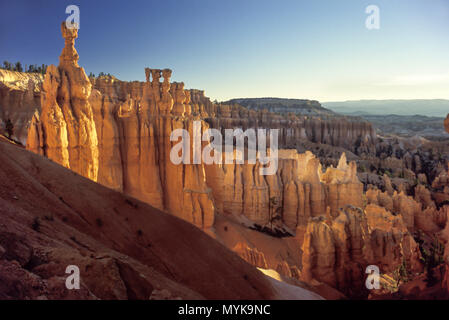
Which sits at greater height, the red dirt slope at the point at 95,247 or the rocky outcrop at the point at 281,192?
the red dirt slope at the point at 95,247

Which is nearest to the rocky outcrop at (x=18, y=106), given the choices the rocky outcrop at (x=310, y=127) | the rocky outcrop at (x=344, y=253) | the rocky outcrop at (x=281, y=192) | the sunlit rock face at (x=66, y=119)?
the rocky outcrop at (x=281, y=192)

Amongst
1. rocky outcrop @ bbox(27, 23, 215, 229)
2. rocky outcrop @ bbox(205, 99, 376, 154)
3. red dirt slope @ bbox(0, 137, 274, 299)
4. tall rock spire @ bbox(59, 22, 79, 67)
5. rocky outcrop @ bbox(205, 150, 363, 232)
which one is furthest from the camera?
rocky outcrop @ bbox(205, 99, 376, 154)

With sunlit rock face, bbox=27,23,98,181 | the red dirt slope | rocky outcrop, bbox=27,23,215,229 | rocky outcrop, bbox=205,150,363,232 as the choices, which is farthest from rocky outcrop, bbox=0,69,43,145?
the red dirt slope

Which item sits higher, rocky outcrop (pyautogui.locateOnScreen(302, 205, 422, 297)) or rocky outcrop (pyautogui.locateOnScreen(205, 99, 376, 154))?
rocky outcrop (pyautogui.locateOnScreen(205, 99, 376, 154))

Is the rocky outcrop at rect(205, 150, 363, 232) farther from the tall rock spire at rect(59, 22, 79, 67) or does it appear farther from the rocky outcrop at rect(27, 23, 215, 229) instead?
the tall rock spire at rect(59, 22, 79, 67)

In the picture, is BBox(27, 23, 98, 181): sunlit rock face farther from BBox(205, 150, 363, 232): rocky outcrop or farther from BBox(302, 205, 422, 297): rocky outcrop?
BBox(205, 150, 363, 232): rocky outcrop

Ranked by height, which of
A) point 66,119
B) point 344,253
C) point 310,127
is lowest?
point 344,253

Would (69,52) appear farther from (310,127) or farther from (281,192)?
(310,127)

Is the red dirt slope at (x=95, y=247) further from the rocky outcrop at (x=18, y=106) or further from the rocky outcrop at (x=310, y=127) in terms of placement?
the rocky outcrop at (x=310, y=127)

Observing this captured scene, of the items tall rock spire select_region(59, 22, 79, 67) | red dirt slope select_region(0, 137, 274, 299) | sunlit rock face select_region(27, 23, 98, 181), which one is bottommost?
red dirt slope select_region(0, 137, 274, 299)

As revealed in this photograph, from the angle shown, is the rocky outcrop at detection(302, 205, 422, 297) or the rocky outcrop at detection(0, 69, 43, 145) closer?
the rocky outcrop at detection(302, 205, 422, 297)

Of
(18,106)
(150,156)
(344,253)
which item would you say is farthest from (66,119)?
(18,106)

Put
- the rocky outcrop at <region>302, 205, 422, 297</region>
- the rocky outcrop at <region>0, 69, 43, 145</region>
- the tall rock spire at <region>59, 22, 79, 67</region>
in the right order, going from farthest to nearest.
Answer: the rocky outcrop at <region>0, 69, 43, 145</region>
the rocky outcrop at <region>302, 205, 422, 297</region>
the tall rock spire at <region>59, 22, 79, 67</region>
